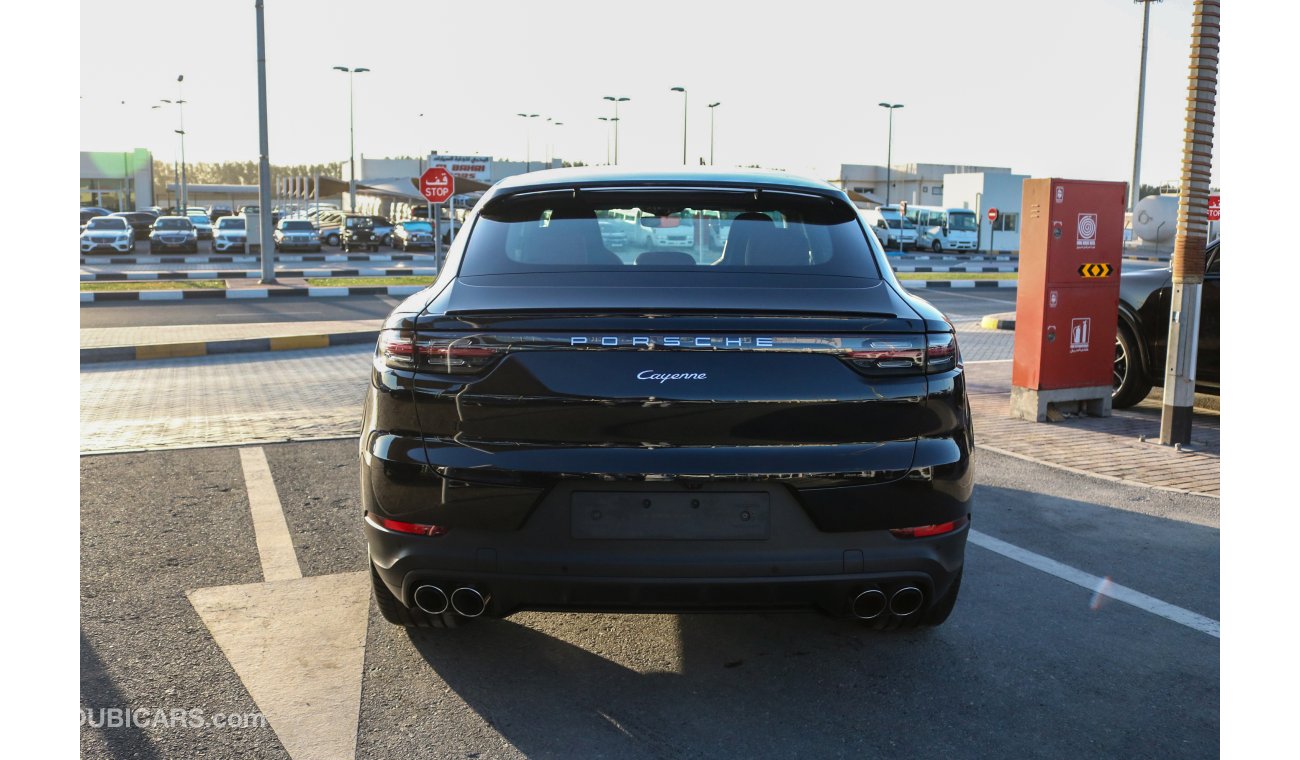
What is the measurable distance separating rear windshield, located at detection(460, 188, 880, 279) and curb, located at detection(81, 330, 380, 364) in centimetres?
994

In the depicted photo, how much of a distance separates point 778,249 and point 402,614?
1724 mm

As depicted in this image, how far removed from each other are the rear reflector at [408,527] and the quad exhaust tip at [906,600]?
1305 millimetres

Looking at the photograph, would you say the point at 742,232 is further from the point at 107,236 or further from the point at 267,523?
the point at 107,236

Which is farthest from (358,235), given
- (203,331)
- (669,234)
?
(669,234)

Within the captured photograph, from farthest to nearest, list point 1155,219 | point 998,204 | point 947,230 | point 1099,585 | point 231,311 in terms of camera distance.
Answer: point 998,204 → point 947,230 → point 1155,219 → point 231,311 → point 1099,585

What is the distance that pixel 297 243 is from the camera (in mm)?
46031

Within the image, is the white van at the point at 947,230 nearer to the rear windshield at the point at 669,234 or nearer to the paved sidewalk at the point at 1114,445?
the paved sidewalk at the point at 1114,445

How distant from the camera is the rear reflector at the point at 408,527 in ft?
10.6

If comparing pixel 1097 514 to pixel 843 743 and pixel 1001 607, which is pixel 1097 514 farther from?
pixel 843 743

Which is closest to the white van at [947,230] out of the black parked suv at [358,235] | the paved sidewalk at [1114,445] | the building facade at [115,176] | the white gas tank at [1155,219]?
the white gas tank at [1155,219]

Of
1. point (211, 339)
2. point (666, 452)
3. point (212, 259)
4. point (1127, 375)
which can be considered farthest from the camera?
point (212, 259)

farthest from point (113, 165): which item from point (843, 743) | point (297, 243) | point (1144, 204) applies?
point (843, 743)

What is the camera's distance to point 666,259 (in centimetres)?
371
